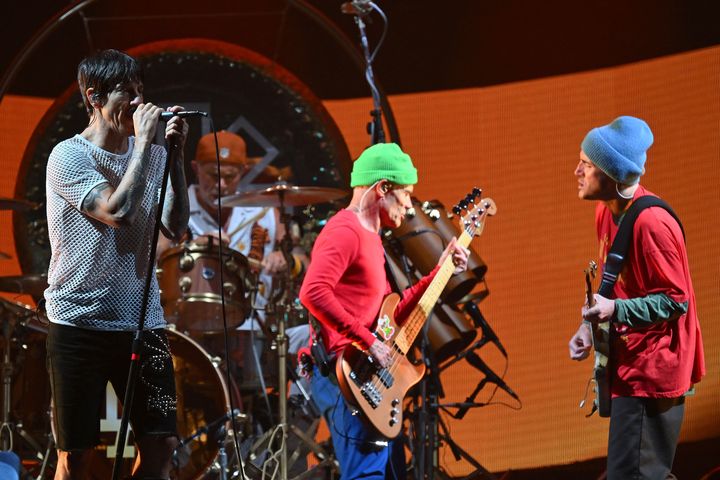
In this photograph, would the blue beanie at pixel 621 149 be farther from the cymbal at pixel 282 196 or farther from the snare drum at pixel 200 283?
the snare drum at pixel 200 283

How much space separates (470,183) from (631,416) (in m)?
3.44

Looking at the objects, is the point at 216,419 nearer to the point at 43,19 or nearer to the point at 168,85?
the point at 168,85

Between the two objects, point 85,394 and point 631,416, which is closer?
point 85,394

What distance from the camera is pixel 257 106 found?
6770 millimetres

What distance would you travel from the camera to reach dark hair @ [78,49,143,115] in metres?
3.24

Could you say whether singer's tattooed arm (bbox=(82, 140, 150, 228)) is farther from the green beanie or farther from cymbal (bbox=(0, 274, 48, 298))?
cymbal (bbox=(0, 274, 48, 298))

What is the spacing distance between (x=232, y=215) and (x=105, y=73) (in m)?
3.66

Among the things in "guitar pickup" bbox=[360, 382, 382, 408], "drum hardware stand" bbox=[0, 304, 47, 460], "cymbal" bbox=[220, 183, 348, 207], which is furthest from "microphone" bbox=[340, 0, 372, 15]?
"drum hardware stand" bbox=[0, 304, 47, 460]

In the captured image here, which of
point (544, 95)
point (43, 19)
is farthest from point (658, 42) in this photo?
point (43, 19)

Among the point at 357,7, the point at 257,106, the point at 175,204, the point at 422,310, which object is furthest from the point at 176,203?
the point at 257,106

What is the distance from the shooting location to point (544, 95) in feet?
21.6

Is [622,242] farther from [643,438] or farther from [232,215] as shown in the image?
[232,215]

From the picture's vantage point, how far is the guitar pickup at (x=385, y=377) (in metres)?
4.25

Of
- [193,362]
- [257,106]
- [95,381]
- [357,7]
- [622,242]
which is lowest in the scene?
[193,362]
